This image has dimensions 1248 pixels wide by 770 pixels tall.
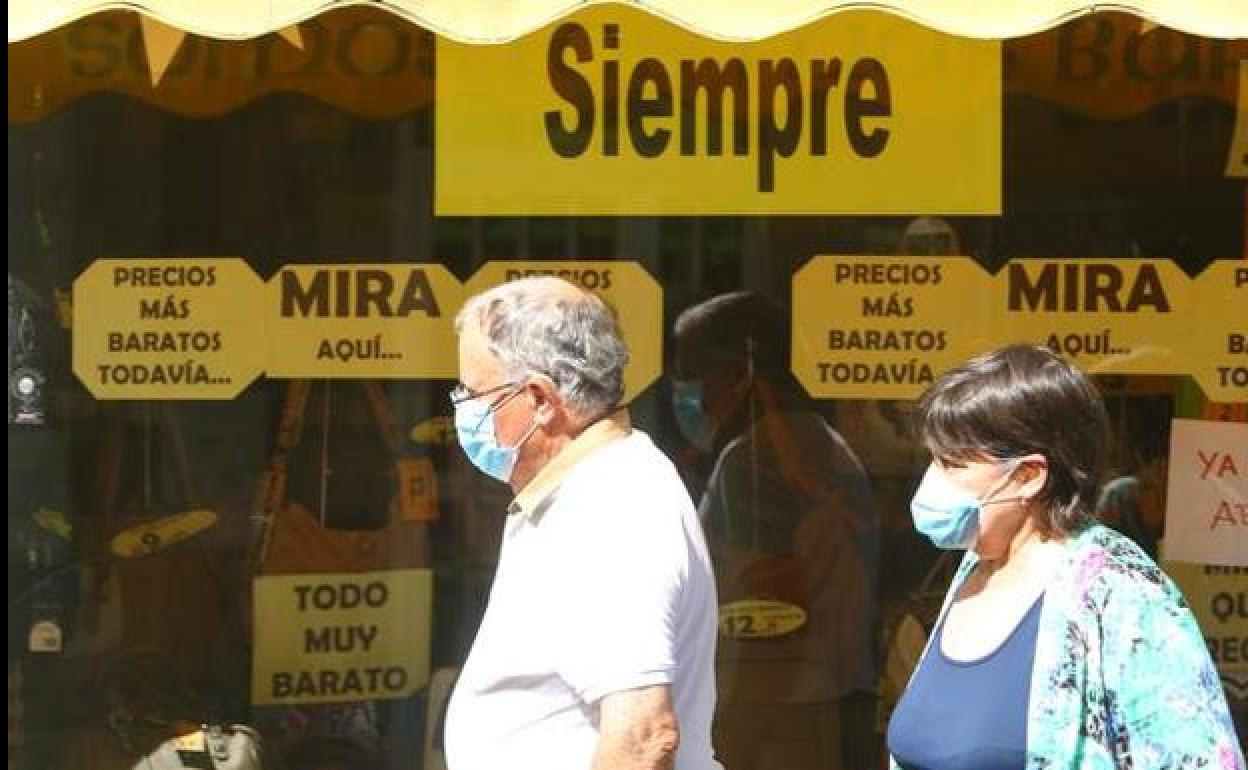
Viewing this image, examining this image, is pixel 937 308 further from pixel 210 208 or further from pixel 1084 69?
pixel 210 208

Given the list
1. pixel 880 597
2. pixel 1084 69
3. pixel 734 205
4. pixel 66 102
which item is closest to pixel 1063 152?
pixel 1084 69

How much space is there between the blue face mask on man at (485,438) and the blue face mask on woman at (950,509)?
615 millimetres

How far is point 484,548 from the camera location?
5086 millimetres

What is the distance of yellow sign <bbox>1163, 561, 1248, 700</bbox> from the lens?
4945 mm

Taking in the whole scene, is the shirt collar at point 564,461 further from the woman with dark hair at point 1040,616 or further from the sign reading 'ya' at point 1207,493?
the sign reading 'ya' at point 1207,493

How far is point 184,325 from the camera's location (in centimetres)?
500

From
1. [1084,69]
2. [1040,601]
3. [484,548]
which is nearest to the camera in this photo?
[1040,601]

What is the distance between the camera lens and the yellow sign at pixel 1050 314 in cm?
482

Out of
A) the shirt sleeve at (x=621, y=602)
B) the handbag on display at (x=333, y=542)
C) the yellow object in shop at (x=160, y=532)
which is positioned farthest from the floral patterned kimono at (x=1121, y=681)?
the yellow object in shop at (x=160, y=532)

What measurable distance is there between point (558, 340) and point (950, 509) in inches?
25.7

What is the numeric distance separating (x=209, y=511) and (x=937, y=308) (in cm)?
190

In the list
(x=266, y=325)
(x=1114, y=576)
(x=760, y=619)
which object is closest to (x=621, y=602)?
(x=1114, y=576)

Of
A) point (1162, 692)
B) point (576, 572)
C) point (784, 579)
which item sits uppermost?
point (576, 572)

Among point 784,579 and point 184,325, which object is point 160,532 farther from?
point 784,579
